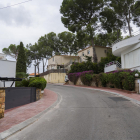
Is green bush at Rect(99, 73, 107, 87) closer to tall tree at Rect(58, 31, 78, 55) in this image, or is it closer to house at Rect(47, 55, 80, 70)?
house at Rect(47, 55, 80, 70)

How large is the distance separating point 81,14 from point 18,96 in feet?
88.1

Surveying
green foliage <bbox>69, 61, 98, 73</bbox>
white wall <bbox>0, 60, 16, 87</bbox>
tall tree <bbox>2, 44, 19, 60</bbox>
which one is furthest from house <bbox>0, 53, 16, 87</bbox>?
tall tree <bbox>2, 44, 19, 60</bbox>

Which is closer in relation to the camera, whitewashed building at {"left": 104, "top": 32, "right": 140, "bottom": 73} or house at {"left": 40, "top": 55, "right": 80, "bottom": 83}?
whitewashed building at {"left": 104, "top": 32, "right": 140, "bottom": 73}

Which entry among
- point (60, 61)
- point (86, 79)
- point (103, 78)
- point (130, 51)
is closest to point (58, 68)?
point (60, 61)

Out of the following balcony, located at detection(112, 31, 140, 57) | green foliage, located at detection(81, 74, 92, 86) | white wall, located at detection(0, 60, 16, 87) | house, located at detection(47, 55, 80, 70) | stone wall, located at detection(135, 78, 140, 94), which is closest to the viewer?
stone wall, located at detection(135, 78, 140, 94)

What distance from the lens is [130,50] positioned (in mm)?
19656

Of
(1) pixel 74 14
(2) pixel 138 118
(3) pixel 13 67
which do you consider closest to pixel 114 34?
(1) pixel 74 14

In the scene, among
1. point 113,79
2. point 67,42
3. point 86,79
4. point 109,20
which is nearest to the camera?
point 113,79

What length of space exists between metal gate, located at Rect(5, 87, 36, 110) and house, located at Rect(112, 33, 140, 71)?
13707mm

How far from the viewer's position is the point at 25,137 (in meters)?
4.45

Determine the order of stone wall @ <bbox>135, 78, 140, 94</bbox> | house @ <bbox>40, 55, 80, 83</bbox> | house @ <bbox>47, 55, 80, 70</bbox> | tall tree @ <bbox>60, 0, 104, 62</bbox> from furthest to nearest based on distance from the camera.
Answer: house @ <bbox>47, 55, 80, 70</bbox> → house @ <bbox>40, 55, 80, 83</bbox> → tall tree @ <bbox>60, 0, 104, 62</bbox> → stone wall @ <bbox>135, 78, 140, 94</bbox>

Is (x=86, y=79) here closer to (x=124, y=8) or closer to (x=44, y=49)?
(x=124, y=8)

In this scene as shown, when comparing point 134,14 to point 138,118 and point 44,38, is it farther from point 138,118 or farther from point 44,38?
point 44,38

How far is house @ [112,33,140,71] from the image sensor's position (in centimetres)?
1806
